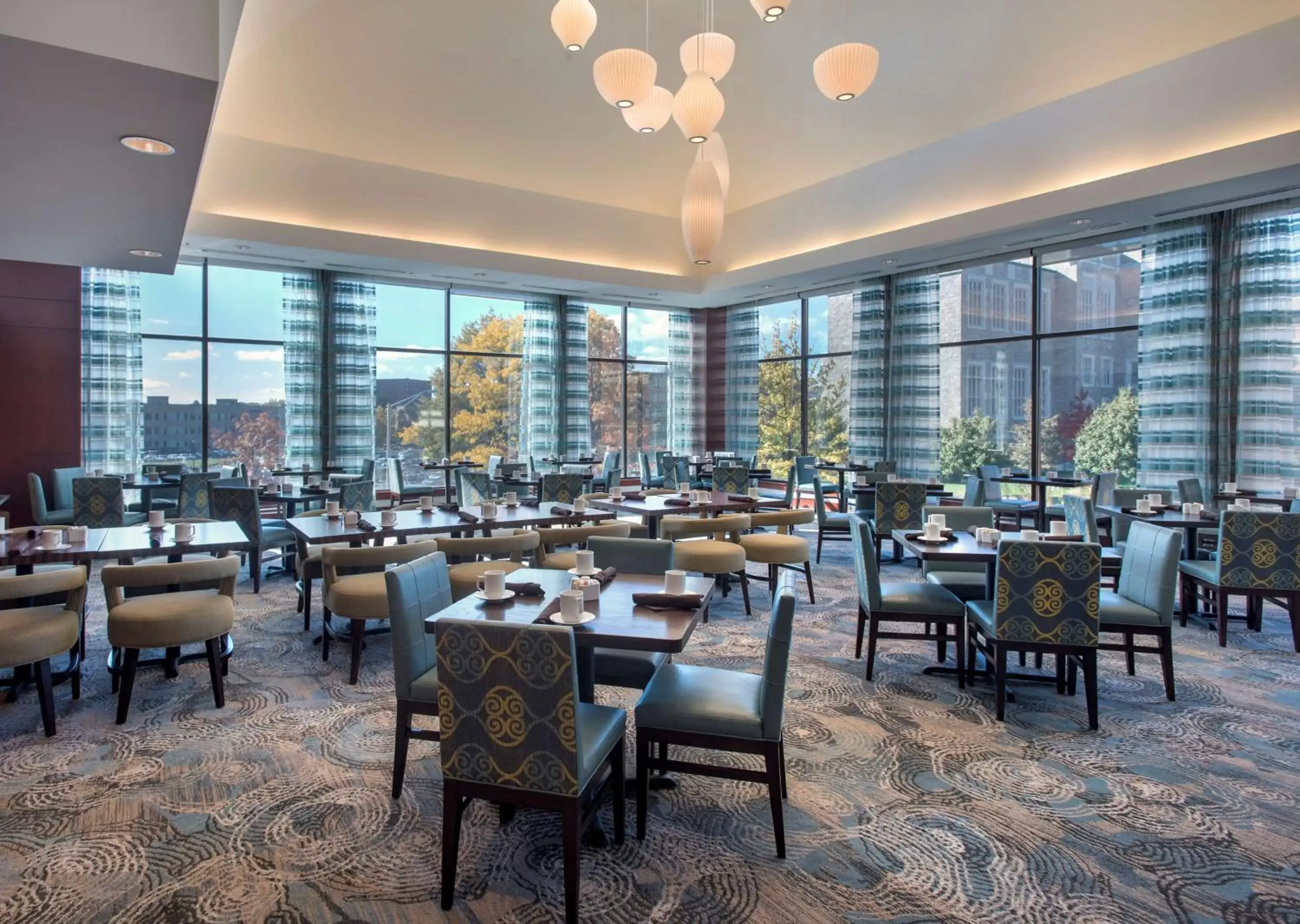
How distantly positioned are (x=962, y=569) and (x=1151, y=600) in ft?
4.27

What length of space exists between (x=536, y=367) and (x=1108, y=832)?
9665mm

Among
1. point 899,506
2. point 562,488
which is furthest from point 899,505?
point 562,488

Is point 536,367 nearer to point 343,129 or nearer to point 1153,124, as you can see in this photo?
point 343,129

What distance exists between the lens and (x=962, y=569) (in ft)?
16.0

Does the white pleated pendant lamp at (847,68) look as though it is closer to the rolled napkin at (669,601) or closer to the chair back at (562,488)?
the rolled napkin at (669,601)

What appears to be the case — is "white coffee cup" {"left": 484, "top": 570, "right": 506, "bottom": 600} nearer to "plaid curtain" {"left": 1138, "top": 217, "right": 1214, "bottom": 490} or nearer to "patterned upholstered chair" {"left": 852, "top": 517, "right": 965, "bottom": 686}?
"patterned upholstered chair" {"left": 852, "top": 517, "right": 965, "bottom": 686}

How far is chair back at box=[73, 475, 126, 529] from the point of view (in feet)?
20.6

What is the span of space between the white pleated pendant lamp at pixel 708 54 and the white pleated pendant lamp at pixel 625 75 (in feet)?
1.19

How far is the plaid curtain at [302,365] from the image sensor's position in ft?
30.2

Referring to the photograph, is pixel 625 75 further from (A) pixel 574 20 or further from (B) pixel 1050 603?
(B) pixel 1050 603

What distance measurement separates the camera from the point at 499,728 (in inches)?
78.0

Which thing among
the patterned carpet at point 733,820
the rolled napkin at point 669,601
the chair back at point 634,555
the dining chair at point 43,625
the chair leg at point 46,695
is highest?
the chair back at point 634,555

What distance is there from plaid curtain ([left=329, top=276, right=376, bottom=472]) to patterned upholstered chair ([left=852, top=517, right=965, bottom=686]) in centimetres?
744

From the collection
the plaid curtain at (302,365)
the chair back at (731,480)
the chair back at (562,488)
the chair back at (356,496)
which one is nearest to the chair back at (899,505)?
the chair back at (731,480)
